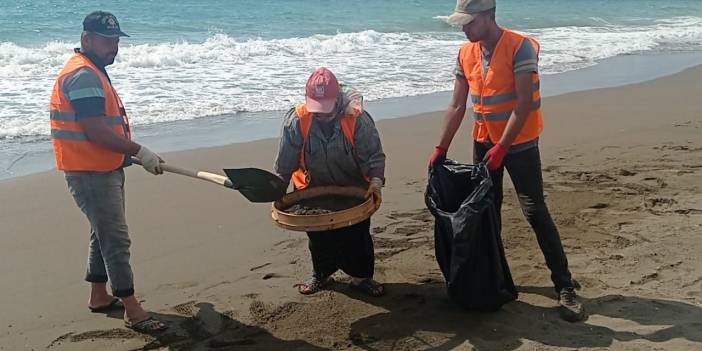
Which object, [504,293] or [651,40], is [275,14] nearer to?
[651,40]

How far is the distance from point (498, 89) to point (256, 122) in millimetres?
5730

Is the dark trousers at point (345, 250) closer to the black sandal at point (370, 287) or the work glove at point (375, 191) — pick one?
the black sandal at point (370, 287)

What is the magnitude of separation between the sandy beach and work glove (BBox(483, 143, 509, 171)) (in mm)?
803

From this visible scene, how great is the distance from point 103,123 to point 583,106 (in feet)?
24.8

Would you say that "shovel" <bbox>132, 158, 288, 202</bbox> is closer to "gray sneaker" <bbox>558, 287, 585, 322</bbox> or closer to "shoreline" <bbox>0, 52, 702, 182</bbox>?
"gray sneaker" <bbox>558, 287, 585, 322</bbox>

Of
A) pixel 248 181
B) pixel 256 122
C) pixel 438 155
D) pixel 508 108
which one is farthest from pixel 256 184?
pixel 256 122

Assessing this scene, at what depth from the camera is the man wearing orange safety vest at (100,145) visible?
351cm

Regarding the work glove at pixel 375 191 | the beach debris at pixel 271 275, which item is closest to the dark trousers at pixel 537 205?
the work glove at pixel 375 191

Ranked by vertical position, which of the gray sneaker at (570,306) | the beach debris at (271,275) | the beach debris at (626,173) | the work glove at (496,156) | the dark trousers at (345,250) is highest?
the work glove at (496,156)

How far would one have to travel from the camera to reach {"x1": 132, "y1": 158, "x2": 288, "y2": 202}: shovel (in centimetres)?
370

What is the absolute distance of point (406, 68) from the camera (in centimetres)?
1380

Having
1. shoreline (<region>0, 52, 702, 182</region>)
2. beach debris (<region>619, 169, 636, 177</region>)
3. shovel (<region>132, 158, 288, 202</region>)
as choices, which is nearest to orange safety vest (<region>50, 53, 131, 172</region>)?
shovel (<region>132, 158, 288, 202</region>)

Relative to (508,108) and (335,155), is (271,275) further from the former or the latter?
(508,108)

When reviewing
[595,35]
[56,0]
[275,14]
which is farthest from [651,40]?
[56,0]
